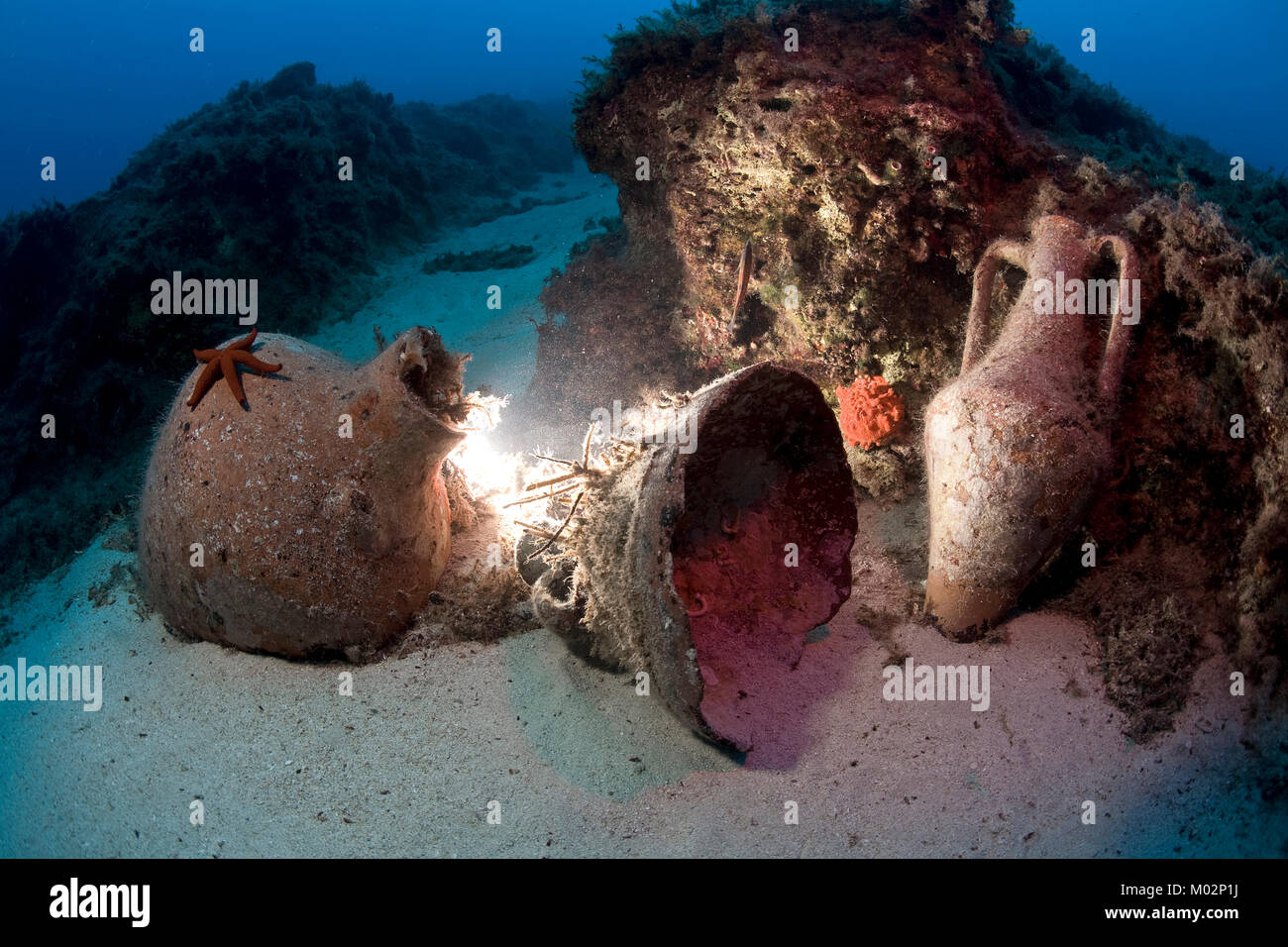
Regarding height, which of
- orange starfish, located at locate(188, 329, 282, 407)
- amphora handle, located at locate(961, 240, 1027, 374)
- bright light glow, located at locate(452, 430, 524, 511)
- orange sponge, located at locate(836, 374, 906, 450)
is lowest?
bright light glow, located at locate(452, 430, 524, 511)

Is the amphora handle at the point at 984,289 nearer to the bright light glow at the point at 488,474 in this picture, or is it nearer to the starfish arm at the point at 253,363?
the bright light glow at the point at 488,474

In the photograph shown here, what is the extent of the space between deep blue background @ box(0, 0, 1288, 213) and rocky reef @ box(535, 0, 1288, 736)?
47.8m

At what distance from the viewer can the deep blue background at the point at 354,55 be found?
2140 inches

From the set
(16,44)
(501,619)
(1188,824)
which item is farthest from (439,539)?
(16,44)

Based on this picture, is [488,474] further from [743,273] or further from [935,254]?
[935,254]

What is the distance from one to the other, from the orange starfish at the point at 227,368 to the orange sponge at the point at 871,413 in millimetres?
3720

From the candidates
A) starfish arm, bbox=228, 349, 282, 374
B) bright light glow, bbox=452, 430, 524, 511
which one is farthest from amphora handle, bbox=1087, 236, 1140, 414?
starfish arm, bbox=228, 349, 282, 374

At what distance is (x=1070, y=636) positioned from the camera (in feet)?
10.4

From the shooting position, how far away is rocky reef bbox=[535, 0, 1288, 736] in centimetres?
295

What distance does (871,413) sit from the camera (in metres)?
4.37

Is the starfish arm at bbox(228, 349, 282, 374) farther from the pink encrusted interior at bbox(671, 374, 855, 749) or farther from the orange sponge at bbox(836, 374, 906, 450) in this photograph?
the orange sponge at bbox(836, 374, 906, 450)

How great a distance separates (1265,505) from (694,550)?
261 cm

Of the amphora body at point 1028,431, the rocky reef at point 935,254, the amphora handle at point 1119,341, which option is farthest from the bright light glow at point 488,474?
the amphora handle at point 1119,341
